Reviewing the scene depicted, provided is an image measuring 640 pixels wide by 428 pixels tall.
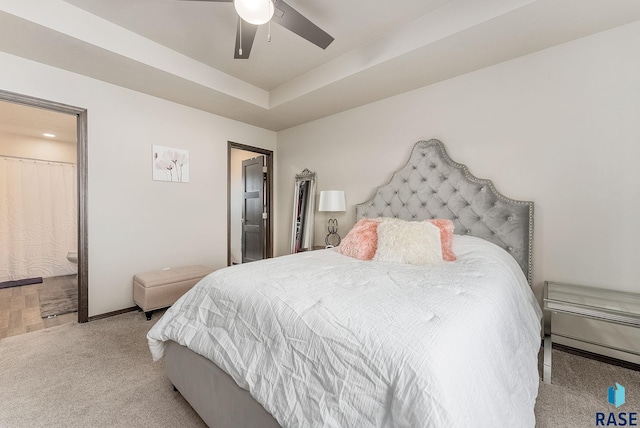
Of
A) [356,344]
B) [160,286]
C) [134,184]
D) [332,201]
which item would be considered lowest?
[160,286]

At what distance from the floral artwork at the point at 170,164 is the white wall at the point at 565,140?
8.93ft

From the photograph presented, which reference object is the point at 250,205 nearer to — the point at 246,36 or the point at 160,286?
the point at 160,286

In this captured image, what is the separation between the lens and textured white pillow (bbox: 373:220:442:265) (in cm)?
187

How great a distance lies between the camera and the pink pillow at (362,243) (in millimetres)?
2131

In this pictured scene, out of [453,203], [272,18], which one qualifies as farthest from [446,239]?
[272,18]

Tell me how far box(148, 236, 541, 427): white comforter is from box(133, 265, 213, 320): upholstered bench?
128 centimetres

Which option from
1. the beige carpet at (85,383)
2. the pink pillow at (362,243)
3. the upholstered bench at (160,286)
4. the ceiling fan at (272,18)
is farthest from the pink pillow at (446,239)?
the upholstered bench at (160,286)

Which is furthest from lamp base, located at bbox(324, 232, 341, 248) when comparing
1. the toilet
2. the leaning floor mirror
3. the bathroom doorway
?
the toilet

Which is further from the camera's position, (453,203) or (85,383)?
(453,203)

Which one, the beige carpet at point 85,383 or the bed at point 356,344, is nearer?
the bed at point 356,344

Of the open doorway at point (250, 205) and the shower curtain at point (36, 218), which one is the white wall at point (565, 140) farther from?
the shower curtain at point (36, 218)

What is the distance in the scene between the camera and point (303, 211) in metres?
3.87

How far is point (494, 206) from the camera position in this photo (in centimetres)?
232

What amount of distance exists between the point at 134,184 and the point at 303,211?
6.61 feet
